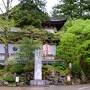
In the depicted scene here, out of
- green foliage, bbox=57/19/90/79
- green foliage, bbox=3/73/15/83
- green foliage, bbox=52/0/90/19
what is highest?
green foliage, bbox=52/0/90/19

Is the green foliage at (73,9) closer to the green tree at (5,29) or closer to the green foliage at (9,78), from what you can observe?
the green tree at (5,29)

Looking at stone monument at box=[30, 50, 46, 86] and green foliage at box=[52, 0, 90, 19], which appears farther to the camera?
green foliage at box=[52, 0, 90, 19]

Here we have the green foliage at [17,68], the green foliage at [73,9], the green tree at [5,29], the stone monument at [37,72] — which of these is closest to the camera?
the stone monument at [37,72]

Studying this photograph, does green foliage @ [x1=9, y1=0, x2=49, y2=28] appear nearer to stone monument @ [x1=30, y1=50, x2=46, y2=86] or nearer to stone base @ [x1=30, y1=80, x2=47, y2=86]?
stone monument @ [x1=30, y1=50, x2=46, y2=86]

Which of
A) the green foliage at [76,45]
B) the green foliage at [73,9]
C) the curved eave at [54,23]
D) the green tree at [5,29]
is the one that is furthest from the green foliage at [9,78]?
the green foliage at [73,9]

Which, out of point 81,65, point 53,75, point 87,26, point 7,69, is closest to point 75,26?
point 87,26

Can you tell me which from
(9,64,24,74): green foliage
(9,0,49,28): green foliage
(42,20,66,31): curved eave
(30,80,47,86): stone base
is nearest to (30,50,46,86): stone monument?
(30,80,47,86): stone base

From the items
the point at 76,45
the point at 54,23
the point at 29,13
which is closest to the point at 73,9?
the point at 54,23

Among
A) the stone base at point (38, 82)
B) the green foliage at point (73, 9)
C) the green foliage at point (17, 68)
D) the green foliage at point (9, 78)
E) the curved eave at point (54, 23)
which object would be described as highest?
the green foliage at point (73, 9)

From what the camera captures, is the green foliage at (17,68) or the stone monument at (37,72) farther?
the green foliage at (17,68)

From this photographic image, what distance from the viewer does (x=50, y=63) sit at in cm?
2948

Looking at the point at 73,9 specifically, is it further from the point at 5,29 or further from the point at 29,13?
the point at 5,29

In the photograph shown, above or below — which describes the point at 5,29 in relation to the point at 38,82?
above

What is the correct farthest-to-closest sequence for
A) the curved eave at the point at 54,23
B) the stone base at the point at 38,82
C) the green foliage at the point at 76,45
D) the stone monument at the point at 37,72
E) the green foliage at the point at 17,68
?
the curved eave at the point at 54,23, the green foliage at the point at 76,45, the green foliage at the point at 17,68, the stone monument at the point at 37,72, the stone base at the point at 38,82
